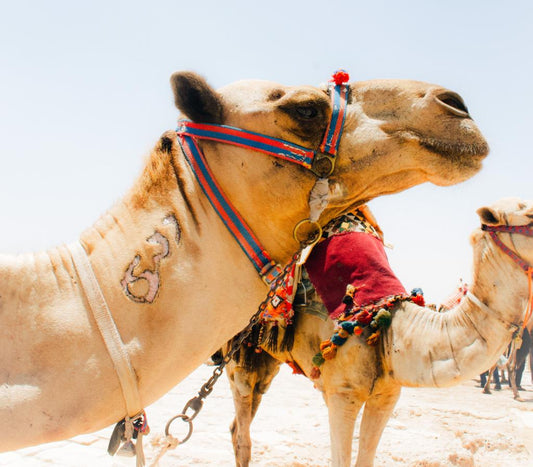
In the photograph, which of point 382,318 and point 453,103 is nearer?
point 453,103

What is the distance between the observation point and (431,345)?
152 inches

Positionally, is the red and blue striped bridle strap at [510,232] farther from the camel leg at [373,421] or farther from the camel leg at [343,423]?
the camel leg at [343,423]

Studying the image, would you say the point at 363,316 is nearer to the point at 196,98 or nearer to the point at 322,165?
the point at 322,165

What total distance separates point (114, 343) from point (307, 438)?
5.59m

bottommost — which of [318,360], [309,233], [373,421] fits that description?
[373,421]

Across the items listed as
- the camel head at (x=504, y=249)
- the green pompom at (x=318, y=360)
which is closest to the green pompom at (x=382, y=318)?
the green pompom at (x=318, y=360)

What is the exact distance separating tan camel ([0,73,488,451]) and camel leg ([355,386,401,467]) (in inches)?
114

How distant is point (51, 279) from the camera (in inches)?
59.7

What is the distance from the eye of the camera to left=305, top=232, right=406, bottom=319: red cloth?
4.12m

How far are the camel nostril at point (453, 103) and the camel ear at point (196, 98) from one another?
700mm

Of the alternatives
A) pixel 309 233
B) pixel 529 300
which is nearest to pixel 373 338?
pixel 529 300

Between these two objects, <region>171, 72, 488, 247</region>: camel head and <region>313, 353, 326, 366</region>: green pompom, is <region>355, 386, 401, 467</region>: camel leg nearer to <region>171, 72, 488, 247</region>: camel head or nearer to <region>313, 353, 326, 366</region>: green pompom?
<region>313, 353, 326, 366</region>: green pompom

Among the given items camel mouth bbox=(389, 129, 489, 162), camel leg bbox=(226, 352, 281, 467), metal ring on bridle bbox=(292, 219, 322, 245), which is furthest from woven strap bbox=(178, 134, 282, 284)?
camel leg bbox=(226, 352, 281, 467)

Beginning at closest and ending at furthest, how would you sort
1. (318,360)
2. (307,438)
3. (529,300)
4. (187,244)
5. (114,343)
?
(114,343) < (187,244) < (529,300) < (318,360) < (307,438)
